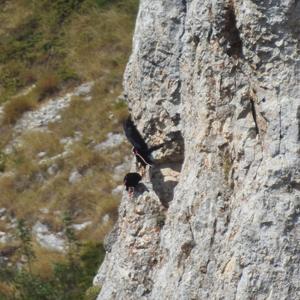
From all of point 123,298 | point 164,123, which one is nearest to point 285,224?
point 164,123

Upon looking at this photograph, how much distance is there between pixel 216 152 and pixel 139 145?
222 centimetres

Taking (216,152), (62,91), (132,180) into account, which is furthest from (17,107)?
(216,152)

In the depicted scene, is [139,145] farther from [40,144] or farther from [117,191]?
[40,144]

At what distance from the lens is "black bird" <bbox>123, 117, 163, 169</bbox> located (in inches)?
380

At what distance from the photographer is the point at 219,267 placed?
7266mm

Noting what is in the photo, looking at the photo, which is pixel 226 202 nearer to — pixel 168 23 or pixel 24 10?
pixel 168 23

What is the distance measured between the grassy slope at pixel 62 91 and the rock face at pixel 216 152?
277 inches

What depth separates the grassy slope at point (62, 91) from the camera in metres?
18.1

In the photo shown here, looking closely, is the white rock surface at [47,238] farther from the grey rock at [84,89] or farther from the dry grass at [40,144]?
the grey rock at [84,89]

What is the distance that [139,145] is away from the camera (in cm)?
971

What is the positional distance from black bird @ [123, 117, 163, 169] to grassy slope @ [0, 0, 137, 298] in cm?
703

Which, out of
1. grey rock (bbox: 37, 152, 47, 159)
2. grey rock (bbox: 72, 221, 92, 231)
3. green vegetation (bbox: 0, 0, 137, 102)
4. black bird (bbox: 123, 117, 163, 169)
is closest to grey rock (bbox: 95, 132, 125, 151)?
grey rock (bbox: 37, 152, 47, 159)

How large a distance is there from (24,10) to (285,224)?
22066mm

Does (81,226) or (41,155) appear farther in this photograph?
(41,155)
